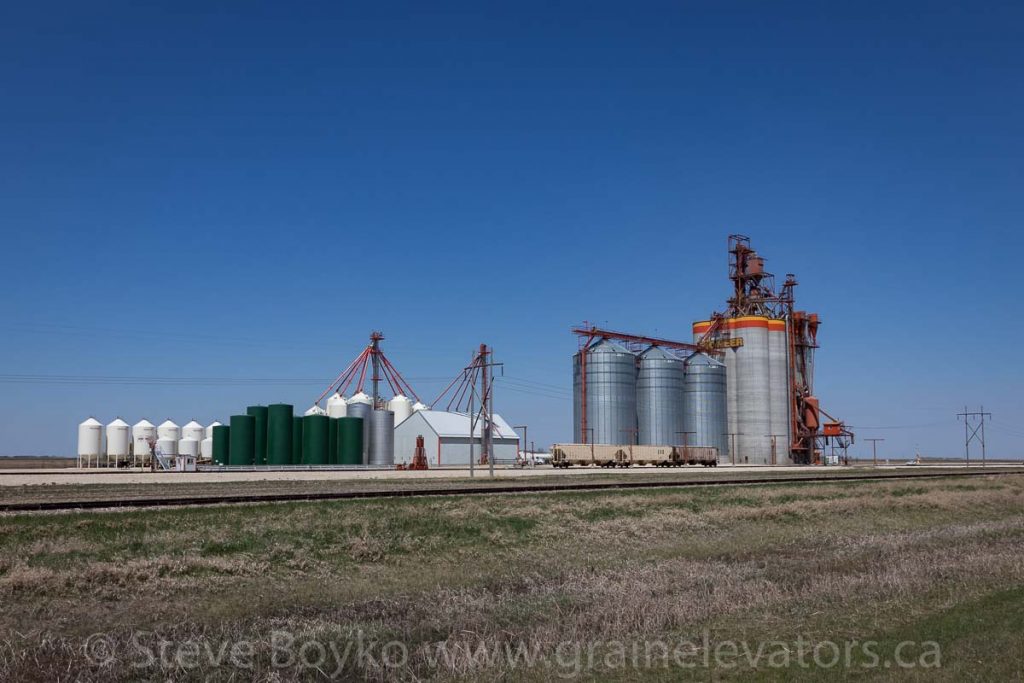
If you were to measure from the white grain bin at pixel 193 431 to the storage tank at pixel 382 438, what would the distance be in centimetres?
2263

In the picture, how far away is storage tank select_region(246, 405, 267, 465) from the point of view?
324 ft

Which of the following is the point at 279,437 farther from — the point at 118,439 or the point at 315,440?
the point at 118,439

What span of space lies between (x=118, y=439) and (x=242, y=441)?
1475cm

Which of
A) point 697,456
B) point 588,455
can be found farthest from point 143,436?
point 697,456

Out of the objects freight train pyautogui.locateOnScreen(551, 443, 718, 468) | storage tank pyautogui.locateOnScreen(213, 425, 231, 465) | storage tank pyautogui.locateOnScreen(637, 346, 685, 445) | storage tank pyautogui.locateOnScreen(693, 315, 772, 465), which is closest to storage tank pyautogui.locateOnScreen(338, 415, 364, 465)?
storage tank pyautogui.locateOnScreen(213, 425, 231, 465)

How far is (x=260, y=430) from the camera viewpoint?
99.2 metres

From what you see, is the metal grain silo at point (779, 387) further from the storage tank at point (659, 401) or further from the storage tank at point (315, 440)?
the storage tank at point (315, 440)

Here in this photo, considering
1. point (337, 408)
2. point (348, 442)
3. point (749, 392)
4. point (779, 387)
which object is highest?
point (779, 387)

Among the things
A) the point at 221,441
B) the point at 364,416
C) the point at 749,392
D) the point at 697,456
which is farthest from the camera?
the point at 749,392

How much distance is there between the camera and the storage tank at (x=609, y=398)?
102 metres

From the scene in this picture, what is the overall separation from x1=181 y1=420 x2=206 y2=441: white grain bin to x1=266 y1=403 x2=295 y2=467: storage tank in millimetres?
14381

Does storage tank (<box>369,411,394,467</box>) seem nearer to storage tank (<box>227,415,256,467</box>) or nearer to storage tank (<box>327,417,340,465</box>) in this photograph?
storage tank (<box>327,417,340,465</box>)

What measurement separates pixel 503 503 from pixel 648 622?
58.0ft

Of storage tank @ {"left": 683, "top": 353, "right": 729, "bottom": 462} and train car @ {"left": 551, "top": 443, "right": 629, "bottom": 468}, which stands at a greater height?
storage tank @ {"left": 683, "top": 353, "right": 729, "bottom": 462}
